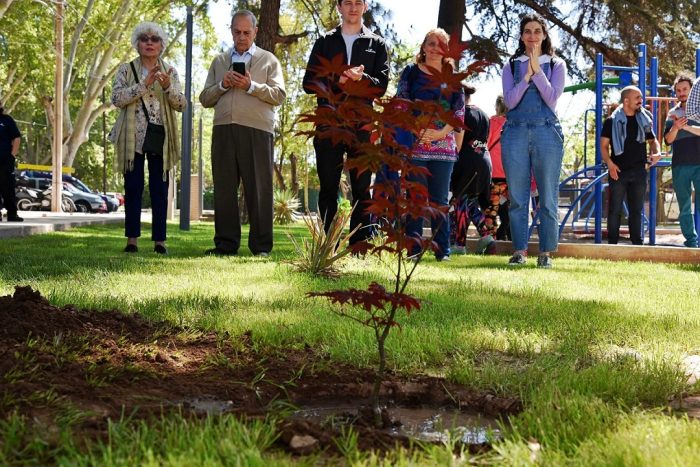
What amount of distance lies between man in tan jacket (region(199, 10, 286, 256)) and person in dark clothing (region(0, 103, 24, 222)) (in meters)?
6.45

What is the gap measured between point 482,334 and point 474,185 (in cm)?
595

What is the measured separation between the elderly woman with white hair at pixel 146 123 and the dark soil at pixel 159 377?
4.34 m

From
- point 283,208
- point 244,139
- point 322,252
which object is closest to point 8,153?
point 244,139

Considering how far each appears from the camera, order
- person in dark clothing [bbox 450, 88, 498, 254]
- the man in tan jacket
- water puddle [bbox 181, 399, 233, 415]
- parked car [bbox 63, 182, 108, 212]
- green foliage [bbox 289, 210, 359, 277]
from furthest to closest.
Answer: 1. parked car [bbox 63, 182, 108, 212]
2. person in dark clothing [bbox 450, 88, 498, 254]
3. the man in tan jacket
4. green foliage [bbox 289, 210, 359, 277]
5. water puddle [bbox 181, 399, 233, 415]

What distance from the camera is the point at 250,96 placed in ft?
24.5

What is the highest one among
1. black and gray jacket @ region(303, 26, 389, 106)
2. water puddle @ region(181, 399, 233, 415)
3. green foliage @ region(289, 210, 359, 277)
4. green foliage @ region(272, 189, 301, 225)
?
black and gray jacket @ region(303, 26, 389, 106)

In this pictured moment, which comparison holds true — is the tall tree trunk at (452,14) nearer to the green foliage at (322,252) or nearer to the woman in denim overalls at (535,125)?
the woman in denim overalls at (535,125)

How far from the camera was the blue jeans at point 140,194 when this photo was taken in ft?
24.7

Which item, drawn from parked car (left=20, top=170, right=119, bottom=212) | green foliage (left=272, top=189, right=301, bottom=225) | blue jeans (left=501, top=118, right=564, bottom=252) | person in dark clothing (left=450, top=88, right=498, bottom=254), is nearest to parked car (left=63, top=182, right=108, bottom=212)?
parked car (left=20, top=170, right=119, bottom=212)

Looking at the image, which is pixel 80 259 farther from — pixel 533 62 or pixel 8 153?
pixel 8 153

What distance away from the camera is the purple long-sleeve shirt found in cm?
709

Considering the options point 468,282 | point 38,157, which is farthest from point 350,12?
point 38,157

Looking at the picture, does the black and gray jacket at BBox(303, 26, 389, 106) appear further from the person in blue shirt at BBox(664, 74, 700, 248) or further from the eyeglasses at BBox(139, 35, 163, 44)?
the person in blue shirt at BBox(664, 74, 700, 248)

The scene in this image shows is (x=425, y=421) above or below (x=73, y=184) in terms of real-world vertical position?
below
